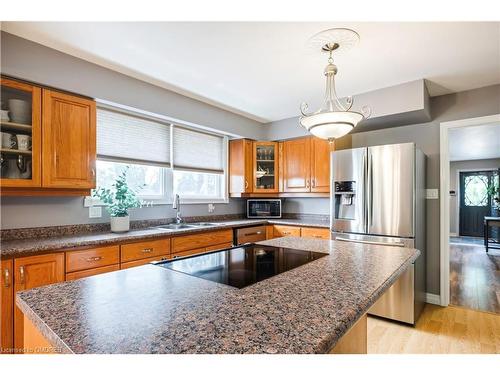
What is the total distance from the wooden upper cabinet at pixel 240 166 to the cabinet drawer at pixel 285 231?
0.70 metres

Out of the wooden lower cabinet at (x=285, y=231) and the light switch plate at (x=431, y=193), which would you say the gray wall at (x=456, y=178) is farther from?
the wooden lower cabinet at (x=285, y=231)

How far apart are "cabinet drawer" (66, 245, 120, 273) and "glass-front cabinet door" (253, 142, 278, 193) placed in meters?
2.29

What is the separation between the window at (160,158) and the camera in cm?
276

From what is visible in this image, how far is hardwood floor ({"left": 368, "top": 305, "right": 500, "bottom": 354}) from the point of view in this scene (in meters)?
2.18

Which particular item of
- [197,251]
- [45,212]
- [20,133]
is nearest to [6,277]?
[45,212]

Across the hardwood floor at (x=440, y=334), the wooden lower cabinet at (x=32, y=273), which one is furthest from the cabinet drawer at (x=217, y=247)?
the hardwood floor at (x=440, y=334)

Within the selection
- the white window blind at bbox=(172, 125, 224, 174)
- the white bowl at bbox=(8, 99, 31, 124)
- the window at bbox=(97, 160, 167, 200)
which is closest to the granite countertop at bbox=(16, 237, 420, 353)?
the white bowl at bbox=(8, 99, 31, 124)

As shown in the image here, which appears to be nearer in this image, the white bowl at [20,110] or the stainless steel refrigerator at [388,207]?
the white bowl at [20,110]

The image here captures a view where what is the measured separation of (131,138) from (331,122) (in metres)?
2.20

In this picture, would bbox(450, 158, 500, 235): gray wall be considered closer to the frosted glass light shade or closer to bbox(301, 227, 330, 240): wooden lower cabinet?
bbox(301, 227, 330, 240): wooden lower cabinet

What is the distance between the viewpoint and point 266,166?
13.7 ft

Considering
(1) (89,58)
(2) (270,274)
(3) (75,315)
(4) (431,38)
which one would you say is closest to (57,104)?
(1) (89,58)

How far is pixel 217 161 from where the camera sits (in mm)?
3980

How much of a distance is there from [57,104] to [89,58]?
48cm
